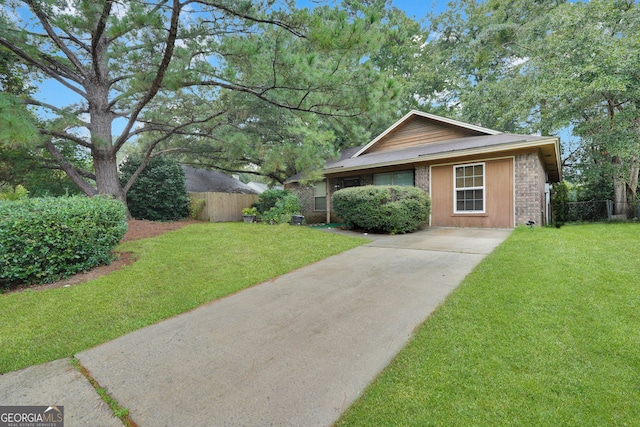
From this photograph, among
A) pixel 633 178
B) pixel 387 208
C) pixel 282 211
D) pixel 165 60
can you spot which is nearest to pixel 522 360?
pixel 387 208

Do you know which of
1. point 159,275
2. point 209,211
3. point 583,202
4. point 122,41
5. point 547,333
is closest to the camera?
point 547,333

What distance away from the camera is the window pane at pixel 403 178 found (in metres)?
10.9

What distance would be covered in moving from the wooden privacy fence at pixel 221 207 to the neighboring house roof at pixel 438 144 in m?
3.05

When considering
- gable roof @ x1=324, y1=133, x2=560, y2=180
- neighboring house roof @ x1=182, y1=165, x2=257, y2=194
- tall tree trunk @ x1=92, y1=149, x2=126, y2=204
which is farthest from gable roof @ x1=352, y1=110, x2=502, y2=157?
neighboring house roof @ x1=182, y1=165, x2=257, y2=194

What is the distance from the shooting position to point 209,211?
13.5 meters

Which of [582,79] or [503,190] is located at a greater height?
[582,79]

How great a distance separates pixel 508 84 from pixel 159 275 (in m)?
18.0

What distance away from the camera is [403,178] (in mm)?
11047

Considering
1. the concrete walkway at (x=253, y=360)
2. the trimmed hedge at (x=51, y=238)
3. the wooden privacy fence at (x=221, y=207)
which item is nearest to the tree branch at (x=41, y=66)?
the trimmed hedge at (x=51, y=238)

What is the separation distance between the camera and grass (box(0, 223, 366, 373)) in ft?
9.07

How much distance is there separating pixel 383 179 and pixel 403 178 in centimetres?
86

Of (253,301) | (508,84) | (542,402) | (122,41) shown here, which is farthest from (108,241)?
(508,84)

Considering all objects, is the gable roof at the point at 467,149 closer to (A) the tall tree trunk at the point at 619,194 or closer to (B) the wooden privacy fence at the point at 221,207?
(A) the tall tree trunk at the point at 619,194

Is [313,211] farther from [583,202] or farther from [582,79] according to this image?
[583,202]
